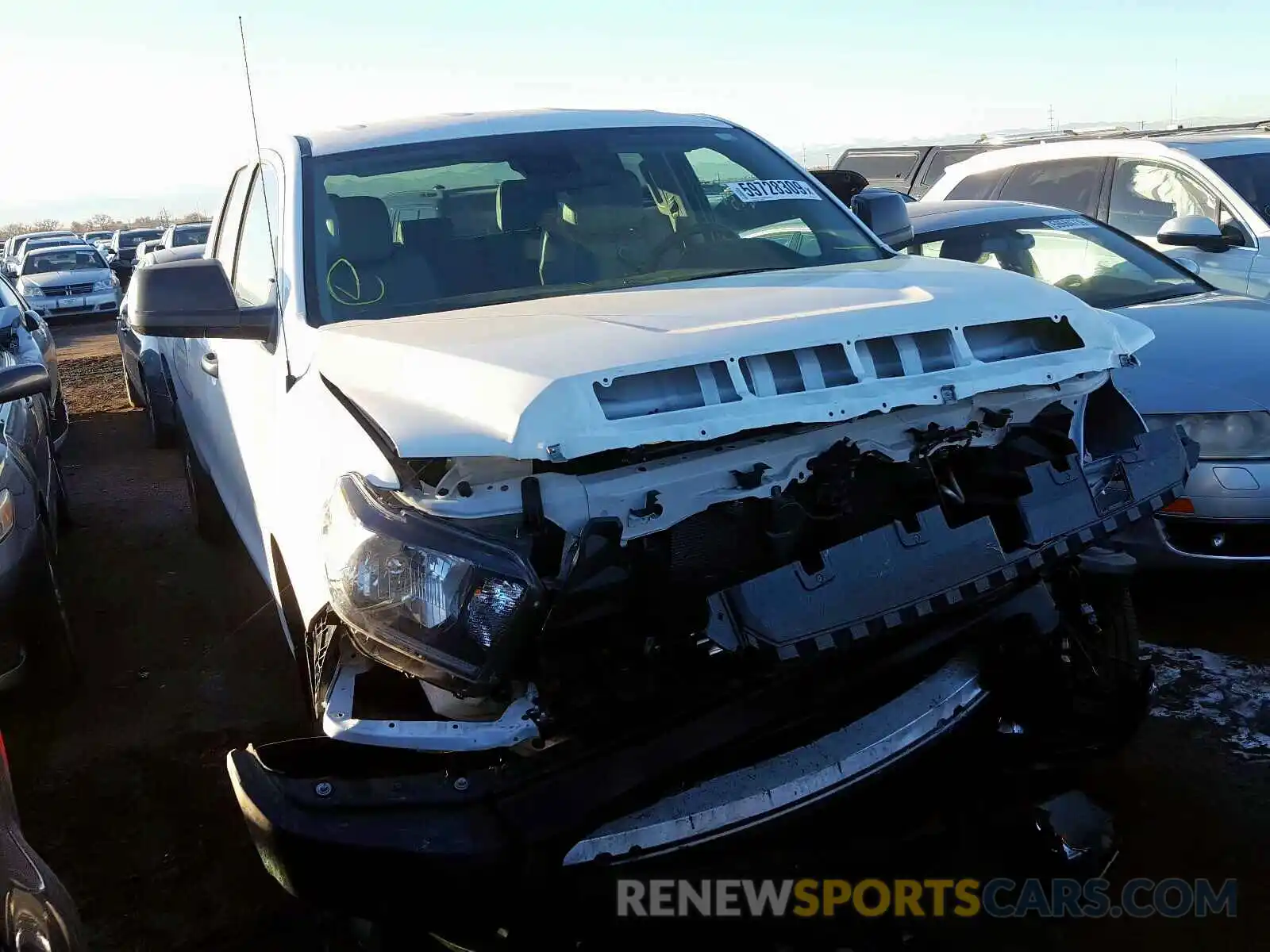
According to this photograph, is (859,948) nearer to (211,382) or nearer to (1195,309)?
(211,382)

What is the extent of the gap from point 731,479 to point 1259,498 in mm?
2628

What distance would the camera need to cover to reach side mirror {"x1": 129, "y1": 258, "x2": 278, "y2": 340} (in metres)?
3.10

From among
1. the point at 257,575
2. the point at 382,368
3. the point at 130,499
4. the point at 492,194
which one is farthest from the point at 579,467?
the point at 130,499

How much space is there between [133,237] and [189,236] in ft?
47.9

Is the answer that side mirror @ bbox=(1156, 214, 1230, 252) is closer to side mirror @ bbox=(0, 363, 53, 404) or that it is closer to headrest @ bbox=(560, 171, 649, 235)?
headrest @ bbox=(560, 171, 649, 235)

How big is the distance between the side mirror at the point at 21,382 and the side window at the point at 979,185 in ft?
21.1

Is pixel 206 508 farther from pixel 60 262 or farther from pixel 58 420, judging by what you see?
pixel 60 262

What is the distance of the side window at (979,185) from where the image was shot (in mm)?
8188

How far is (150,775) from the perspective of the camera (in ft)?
12.1

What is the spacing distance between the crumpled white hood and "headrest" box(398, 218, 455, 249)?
49 cm

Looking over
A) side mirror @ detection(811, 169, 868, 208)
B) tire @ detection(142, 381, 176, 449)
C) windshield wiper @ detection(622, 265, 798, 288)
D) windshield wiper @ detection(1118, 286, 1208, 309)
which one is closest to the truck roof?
windshield wiper @ detection(622, 265, 798, 288)

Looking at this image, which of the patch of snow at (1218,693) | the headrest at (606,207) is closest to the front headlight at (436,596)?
the headrest at (606,207)

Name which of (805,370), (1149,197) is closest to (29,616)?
(805,370)

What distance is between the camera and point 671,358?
7.36 feet
